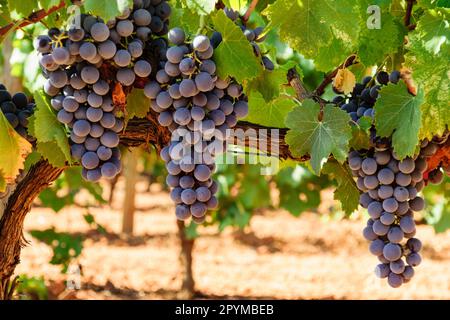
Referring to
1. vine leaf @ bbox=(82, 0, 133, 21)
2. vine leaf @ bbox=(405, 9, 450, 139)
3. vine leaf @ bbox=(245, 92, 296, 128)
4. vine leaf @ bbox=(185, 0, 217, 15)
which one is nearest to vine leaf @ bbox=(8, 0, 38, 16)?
vine leaf @ bbox=(82, 0, 133, 21)

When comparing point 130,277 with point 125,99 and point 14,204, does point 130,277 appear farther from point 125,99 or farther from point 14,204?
point 125,99

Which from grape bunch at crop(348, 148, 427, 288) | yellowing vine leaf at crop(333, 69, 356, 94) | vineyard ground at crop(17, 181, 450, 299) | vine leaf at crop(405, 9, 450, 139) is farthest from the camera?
vineyard ground at crop(17, 181, 450, 299)

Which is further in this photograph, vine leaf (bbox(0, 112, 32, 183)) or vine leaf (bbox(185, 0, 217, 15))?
vine leaf (bbox(0, 112, 32, 183))

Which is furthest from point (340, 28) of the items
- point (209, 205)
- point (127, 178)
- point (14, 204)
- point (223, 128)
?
point (127, 178)

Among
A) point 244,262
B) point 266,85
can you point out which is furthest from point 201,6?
point 244,262

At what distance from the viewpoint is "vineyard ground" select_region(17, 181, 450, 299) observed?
7707mm

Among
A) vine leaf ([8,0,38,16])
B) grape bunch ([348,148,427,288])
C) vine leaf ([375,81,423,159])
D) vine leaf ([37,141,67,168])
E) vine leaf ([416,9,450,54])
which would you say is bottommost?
grape bunch ([348,148,427,288])

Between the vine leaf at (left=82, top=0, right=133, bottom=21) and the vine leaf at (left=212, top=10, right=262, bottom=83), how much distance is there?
26 cm

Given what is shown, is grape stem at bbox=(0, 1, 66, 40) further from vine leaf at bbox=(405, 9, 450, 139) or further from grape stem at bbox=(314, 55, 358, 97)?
vine leaf at bbox=(405, 9, 450, 139)

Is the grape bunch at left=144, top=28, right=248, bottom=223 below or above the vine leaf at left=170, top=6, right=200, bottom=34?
below

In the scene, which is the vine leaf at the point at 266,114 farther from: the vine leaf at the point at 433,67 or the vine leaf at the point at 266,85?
the vine leaf at the point at 433,67

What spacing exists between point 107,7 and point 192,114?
0.34 metres

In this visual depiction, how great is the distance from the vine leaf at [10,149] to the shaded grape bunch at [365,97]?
100cm

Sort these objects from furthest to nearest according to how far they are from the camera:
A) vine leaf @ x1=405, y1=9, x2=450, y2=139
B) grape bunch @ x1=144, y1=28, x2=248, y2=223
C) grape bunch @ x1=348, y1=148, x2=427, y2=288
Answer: grape bunch @ x1=348, y1=148, x2=427, y2=288 → vine leaf @ x1=405, y1=9, x2=450, y2=139 → grape bunch @ x1=144, y1=28, x2=248, y2=223
